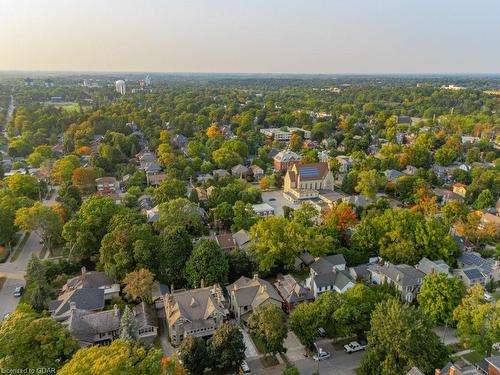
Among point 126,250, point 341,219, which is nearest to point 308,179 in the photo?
point 341,219

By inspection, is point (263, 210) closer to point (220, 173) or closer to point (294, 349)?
point (220, 173)

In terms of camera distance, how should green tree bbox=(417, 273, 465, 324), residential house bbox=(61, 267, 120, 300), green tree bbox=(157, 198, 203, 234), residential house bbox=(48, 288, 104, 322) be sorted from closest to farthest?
green tree bbox=(417, 273, 465, 324), residential house bbox=(48, 288, 104, 322), residential house bbox=(61, 267, 120, 300), green tree bbox=(157, 198, 203, 234)

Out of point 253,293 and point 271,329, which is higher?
point 271,329

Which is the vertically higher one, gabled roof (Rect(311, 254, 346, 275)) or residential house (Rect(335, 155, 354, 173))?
residential house (Rect(335, 155, 354, 173))

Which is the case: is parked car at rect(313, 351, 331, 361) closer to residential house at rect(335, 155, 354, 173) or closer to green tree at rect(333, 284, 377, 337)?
green tree at rect(333, 284, 377, 337)

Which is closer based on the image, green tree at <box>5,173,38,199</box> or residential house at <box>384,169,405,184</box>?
green tree at <box>5,173,38,199</box>

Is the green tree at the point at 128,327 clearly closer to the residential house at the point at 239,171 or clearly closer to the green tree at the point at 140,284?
the green tree at the point at 140,284

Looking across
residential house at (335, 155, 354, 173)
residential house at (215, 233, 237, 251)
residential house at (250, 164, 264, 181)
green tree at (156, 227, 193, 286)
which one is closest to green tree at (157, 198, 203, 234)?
residential house at (215, 233, 237, 251)
